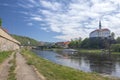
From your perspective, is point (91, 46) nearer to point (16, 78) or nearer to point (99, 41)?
point (99, 41)

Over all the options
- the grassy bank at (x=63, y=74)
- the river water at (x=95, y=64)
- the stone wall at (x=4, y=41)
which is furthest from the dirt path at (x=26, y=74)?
the stone wall at (x=4, y=41)

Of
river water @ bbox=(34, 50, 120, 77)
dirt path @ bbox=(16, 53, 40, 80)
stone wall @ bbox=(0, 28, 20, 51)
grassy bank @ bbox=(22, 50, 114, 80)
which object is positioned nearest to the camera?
dirt path @ bbox=(16, 53, 40, 80)

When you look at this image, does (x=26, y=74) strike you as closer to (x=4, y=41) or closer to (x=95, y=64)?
(x=4, y=41)

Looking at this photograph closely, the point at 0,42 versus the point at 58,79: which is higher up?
the point at 0,42

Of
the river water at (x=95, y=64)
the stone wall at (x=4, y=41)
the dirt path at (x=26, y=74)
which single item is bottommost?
the river water at (x=95, y=64)

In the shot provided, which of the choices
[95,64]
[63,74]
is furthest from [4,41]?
[63,74]

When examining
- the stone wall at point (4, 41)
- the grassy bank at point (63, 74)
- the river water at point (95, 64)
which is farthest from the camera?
the stone wall at point (4, 41)

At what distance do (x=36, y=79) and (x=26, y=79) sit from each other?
0.77 meters

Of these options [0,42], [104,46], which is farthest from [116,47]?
[0,42]

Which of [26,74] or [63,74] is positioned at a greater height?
[26,74]

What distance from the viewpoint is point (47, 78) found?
2080 cm

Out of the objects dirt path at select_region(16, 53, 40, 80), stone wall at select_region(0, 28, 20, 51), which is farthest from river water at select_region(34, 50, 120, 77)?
dirt path at select_region(16, 53, 40, 80)

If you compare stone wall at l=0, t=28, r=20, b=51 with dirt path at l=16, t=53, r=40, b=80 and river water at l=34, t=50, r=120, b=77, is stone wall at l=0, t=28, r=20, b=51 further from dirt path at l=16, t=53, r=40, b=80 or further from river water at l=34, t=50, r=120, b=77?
dirt path at l=16, t=53, r=40, b=80

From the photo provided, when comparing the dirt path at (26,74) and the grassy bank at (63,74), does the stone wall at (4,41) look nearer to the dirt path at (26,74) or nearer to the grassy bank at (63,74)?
the grassy bank at (63,74)
